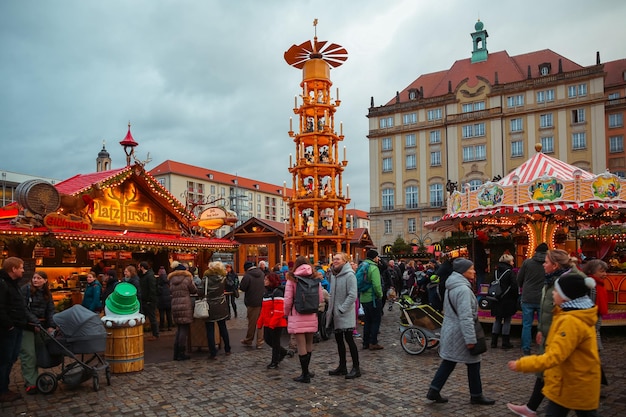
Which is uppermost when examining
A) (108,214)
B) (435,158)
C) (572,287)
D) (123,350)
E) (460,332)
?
(435,158)

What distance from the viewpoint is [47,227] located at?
35.2 ft

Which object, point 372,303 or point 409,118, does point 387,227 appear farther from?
point 372,303

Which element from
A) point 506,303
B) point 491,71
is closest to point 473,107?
point 491,71

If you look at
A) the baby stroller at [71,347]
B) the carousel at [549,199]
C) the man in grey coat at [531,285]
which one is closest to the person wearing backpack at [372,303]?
the man in grey coat at [531,285]

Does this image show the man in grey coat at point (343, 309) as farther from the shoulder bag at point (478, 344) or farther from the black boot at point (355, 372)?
the shoulder bag at point (478, 344)

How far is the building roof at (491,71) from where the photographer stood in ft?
173

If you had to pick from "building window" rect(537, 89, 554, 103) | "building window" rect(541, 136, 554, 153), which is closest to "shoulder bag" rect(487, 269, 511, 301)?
"building window" rect(541, 136, 554, 153)

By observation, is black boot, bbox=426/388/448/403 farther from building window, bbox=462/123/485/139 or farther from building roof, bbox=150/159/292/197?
building roof, bbox=150/159/292/197

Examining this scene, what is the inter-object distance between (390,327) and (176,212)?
7652 millimetres

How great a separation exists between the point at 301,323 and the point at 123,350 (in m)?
2.94

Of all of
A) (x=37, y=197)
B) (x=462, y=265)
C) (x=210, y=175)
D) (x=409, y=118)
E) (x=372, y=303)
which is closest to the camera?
(x=462, y=265)

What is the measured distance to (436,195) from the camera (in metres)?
53.8

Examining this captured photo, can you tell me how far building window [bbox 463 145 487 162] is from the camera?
51.7 meters

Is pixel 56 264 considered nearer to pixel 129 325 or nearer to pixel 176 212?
pixel 176 212
